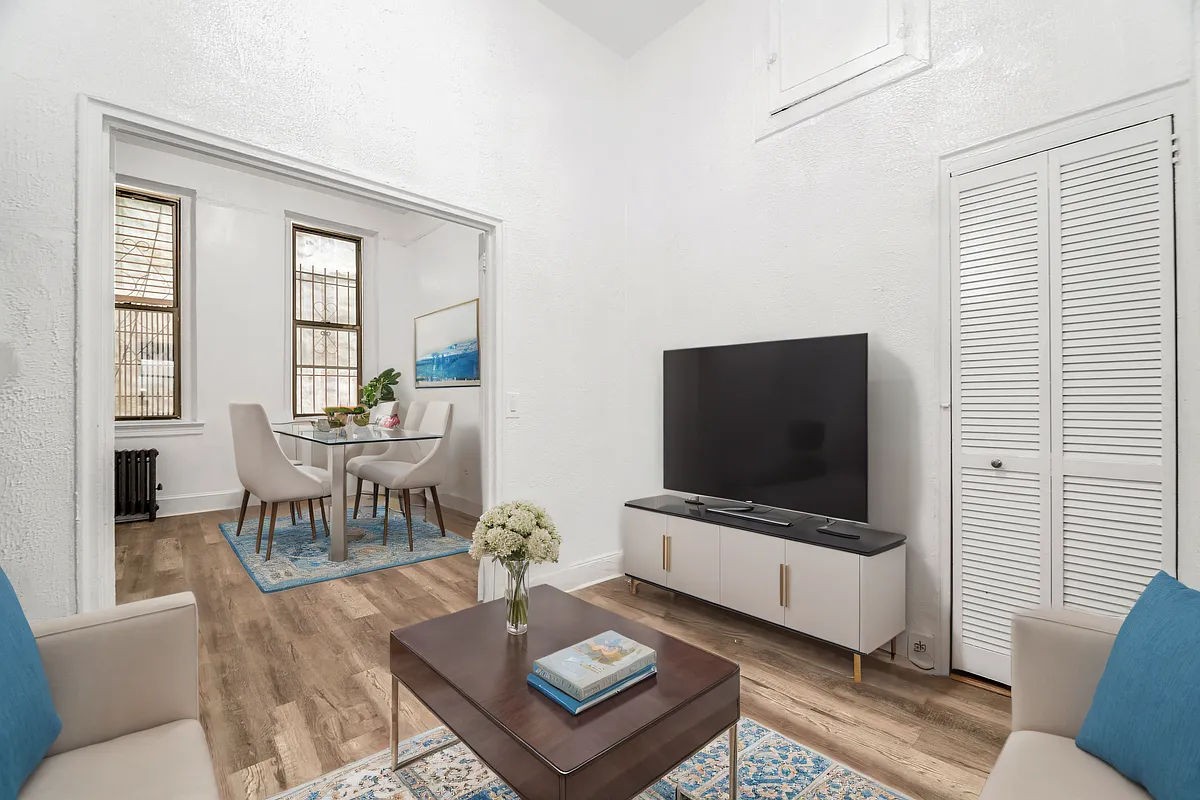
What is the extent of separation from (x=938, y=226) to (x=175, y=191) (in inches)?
243

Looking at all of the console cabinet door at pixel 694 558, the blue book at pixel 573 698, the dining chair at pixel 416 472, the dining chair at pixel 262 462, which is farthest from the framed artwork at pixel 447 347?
the blue book at pixel 573 698

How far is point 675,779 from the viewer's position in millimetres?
1701

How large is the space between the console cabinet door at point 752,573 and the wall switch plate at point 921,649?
1.84 feet

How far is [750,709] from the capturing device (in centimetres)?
208

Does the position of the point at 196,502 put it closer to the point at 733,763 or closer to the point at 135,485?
the point at 135,485

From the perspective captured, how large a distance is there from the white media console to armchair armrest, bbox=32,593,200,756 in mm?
2160

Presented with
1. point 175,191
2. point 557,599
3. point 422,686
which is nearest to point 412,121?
point 557,599

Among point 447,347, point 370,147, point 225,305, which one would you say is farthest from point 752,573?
point 225,305

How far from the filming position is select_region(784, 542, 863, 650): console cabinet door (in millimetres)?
2279

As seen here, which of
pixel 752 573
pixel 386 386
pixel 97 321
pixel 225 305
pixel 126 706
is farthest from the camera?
pixel 386 386

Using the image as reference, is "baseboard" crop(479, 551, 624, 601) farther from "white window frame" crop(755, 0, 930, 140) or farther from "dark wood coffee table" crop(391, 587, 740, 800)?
"white window frame" crop(755, 0, 930, 140)

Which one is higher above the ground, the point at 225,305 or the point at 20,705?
the point at 225,305

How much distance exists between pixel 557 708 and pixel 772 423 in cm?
186

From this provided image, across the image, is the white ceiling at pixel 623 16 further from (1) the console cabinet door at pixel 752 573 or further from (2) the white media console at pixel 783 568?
(1) the console cabinet door at pixel 752 573
